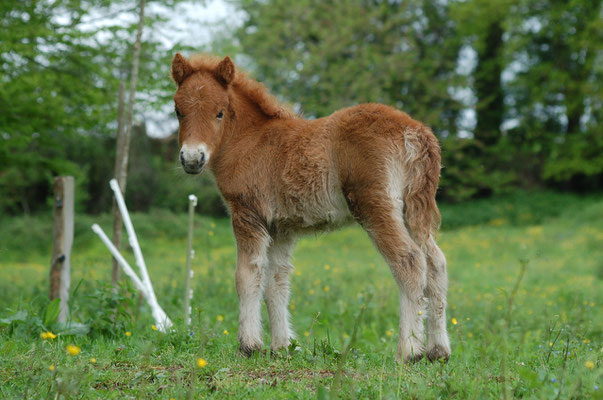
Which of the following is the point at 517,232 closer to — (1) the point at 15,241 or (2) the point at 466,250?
(2) the point at 466,250

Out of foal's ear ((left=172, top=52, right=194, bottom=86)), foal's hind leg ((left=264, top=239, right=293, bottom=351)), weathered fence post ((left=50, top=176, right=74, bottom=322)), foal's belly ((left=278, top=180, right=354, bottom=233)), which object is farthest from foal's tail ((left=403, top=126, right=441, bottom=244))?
weathered fence post ((left=50, top=176, right=74, bottom=322))

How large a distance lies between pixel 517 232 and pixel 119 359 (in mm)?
17651

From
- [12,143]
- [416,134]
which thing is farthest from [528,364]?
[12,143]

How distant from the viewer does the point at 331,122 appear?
169 inches

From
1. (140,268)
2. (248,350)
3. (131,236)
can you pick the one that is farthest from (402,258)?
(131,236)

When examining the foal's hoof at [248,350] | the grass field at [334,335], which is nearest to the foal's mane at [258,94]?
the grass field at [334,335]

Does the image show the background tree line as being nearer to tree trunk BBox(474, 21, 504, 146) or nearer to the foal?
tree trunk BBox(474, 21, 504, 146)

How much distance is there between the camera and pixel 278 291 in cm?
456

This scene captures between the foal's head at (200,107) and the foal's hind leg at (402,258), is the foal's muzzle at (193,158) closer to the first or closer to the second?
the foal's head at (200,107)

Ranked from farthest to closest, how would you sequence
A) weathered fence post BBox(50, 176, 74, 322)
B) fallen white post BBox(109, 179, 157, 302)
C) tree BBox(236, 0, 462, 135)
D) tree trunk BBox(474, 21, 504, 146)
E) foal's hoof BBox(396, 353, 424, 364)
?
tree trunk BBox(474, 21, 504, 146)
tree BBox(236, 0, 462, 135)
fallen white post BBox(109, 179, 157, 302)
weathered fence post BBox(50, 176, 74, 322)
foal's hoof BBox(396, 353, 424, 364)

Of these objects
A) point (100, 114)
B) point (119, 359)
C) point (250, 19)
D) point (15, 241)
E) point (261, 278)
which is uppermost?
point (250, 19)

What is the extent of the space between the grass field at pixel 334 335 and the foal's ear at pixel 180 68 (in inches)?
77.6

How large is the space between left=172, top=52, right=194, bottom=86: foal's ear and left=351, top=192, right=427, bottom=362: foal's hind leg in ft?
6.00

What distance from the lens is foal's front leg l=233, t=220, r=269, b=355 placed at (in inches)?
161
